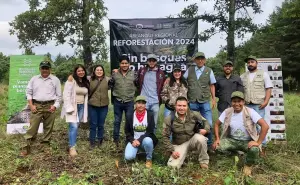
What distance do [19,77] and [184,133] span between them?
4137 mm

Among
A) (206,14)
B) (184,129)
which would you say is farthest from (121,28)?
(184,129)

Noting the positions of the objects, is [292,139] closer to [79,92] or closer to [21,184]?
[79,92]

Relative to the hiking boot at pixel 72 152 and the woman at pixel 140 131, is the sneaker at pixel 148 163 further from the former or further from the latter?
the hiking boot at pixel 72 152

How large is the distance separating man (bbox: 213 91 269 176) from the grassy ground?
1.09 feet

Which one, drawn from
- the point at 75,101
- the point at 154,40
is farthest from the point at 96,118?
the point at 154,40

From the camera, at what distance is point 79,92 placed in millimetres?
5742

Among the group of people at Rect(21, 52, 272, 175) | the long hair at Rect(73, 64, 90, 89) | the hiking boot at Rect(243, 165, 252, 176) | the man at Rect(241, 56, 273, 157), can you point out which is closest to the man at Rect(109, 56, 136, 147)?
the group of people at Rect(21, 52, 272, 175)

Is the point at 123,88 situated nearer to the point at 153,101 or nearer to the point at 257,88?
the point at 153,101

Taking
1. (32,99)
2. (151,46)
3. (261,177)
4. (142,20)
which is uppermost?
(142,20)

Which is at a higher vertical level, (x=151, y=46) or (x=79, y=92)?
(x=151, y=46)

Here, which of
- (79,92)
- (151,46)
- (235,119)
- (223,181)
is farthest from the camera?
(151,46)

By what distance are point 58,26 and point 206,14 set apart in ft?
13.4

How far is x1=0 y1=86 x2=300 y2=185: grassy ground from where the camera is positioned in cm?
440

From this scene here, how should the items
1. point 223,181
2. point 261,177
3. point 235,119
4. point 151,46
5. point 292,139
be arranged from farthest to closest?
point 151,46 < point 292,139 < point 235,119 < point 261,177 < point 223,181
